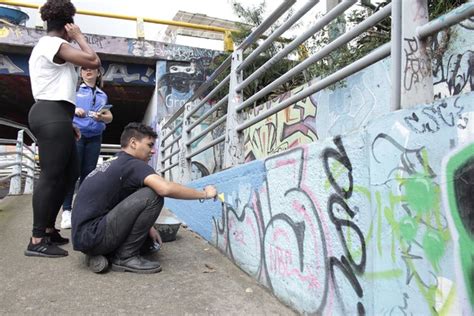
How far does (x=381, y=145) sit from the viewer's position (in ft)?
5.78

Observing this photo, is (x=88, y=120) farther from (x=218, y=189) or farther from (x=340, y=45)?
(x=340, y=45)

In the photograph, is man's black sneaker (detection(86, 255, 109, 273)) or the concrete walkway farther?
man's black sneaker (detection(86, 255, 109, 273))

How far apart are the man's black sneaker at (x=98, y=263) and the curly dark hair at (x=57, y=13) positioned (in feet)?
5.65

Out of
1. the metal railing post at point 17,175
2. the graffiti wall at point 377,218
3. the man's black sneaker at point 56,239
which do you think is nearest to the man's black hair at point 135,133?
the graffiti wall at point 377,218

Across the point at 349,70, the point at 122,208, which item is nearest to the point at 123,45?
the point at 122,208

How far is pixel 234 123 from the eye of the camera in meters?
3.64

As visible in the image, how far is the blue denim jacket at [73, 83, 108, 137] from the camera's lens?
4.26 metres

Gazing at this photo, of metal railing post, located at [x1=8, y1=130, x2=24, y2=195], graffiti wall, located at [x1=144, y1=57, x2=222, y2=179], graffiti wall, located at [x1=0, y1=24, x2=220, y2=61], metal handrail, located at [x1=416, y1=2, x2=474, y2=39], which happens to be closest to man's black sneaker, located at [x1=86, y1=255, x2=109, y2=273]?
metal handrail, located at [x1=416, y1=2, x2=474, y2=39]

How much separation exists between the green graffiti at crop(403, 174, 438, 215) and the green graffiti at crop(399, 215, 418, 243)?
0.05 metres

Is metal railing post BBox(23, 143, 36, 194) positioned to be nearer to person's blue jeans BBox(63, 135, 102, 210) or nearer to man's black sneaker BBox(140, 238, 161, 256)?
person's blue jeans BBox(63, 135, 102, 210)

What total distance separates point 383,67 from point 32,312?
3290 mm

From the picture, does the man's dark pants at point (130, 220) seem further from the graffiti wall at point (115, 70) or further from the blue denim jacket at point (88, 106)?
the graffiti wall at point (115, 70)

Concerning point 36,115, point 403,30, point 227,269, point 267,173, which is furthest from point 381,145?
point 36,115

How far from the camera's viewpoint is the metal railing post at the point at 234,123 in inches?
142
